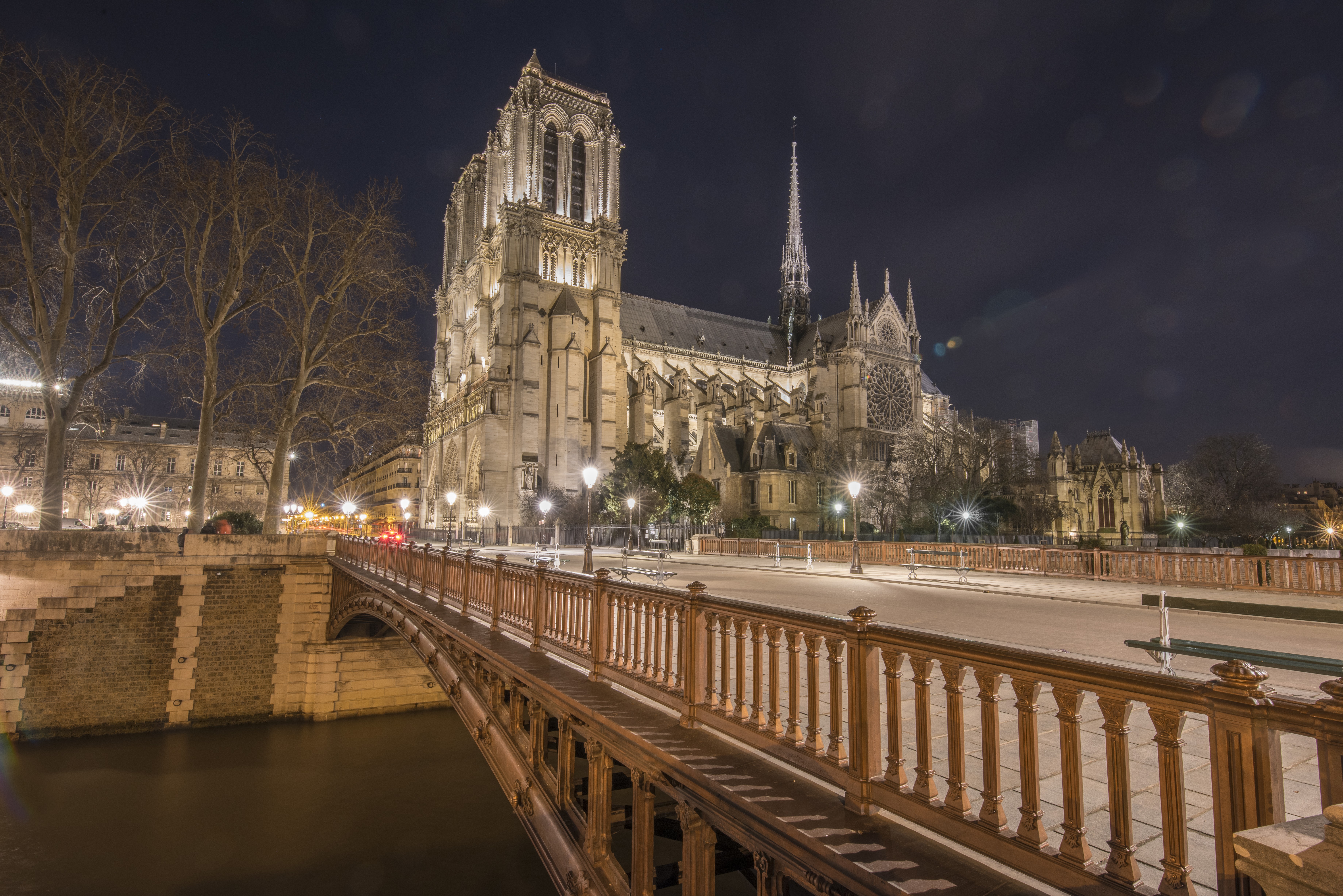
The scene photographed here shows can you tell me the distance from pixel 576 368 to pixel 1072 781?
5230cm

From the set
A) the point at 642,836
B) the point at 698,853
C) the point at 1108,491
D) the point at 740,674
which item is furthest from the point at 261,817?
the point at 1108,491

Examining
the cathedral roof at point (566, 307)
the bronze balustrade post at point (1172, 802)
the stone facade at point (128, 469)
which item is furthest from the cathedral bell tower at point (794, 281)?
the bronze balustrade post at point (1172, 802)

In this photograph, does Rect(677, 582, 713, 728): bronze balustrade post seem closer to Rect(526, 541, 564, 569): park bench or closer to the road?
the road

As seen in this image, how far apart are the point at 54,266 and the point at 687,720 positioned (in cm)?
2351

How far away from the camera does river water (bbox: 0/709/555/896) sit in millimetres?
12281

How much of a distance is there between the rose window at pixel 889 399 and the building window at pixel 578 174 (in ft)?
105

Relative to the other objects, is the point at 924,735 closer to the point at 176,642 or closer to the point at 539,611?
the point at 539,611

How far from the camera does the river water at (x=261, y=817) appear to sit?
1228 cm

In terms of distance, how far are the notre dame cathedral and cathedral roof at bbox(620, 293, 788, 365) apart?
1.36ft

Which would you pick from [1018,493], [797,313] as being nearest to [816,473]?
[1018,493]

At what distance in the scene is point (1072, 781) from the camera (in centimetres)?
256

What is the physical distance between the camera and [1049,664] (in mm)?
2656

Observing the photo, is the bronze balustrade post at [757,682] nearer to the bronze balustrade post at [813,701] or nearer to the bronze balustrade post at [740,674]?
the bronze balustrade post at [740,674]

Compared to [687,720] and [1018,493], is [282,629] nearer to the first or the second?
[687,720]
